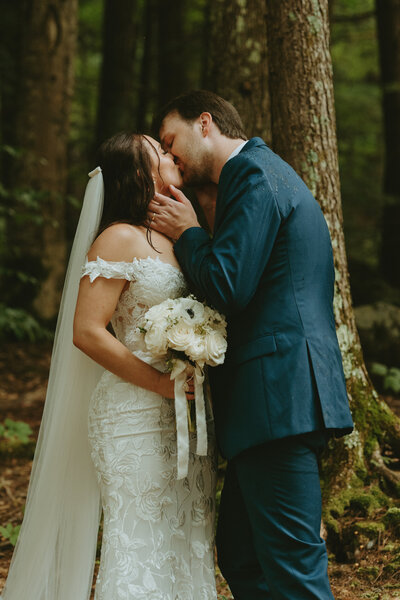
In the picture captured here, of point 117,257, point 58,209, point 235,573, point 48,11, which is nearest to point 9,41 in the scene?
point 48,11

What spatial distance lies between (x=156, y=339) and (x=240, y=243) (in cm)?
53

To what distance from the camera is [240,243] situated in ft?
8.01

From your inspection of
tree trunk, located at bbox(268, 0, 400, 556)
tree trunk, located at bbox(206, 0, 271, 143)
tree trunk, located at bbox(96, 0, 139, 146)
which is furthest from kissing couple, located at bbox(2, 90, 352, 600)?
tree trunk, located at bbox(96, 0, 139, 146)

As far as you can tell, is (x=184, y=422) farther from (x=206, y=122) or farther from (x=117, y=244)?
(x=206, y=122)

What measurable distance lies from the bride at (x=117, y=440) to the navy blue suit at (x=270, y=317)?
337 mm

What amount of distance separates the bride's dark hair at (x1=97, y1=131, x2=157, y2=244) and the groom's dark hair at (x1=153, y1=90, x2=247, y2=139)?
25 cm

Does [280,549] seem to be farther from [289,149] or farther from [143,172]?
[289,149]

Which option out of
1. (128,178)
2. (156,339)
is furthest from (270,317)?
(128,178)

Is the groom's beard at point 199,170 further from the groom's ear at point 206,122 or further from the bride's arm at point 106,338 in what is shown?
the bride's arm at point 106,338

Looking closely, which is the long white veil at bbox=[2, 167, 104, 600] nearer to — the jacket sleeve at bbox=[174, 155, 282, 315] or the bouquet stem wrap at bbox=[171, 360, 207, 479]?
the bouquet stem wrap at bbox=[171, 360, 207, 479]

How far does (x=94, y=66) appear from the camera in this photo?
17266 mm

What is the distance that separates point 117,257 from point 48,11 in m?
7.27

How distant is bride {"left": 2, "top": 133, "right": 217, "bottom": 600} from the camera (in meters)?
2.81

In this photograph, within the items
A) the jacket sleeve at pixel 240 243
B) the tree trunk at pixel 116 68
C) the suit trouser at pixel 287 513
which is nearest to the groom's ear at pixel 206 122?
the jacket sleeve at pixel 240 243
